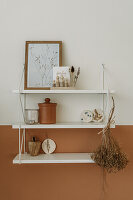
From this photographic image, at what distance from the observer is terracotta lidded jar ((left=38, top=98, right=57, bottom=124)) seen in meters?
1.89

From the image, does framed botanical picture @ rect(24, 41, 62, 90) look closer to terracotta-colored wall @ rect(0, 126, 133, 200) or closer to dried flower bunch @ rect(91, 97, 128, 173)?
terracotta-colored wall @ rect(0, 126, 133, 200)

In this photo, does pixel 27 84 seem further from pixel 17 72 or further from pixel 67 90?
pixel 67 90

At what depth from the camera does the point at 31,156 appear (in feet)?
6.34

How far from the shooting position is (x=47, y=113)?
189 centimetres

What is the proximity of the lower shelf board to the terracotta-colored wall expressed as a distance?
80 mm

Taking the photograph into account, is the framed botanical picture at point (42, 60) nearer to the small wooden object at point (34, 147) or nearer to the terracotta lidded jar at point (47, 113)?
the terracotta lidded jar at point (47, 113)

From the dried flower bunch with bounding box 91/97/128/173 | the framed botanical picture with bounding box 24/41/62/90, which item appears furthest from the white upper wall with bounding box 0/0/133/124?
the dried flower bunch with bounding box 91/97/128/173

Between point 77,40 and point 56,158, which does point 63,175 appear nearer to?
point 56,158

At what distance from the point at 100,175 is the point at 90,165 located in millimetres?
110

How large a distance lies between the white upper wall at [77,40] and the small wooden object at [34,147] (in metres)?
0.24

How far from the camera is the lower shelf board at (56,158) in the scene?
→ 1829mm

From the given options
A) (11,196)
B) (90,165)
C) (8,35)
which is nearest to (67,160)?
(90,165)

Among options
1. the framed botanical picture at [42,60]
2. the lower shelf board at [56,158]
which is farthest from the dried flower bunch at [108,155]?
the framed botanical picture at [42,60]

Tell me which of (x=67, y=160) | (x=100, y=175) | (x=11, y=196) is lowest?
(x=11, y=196)
